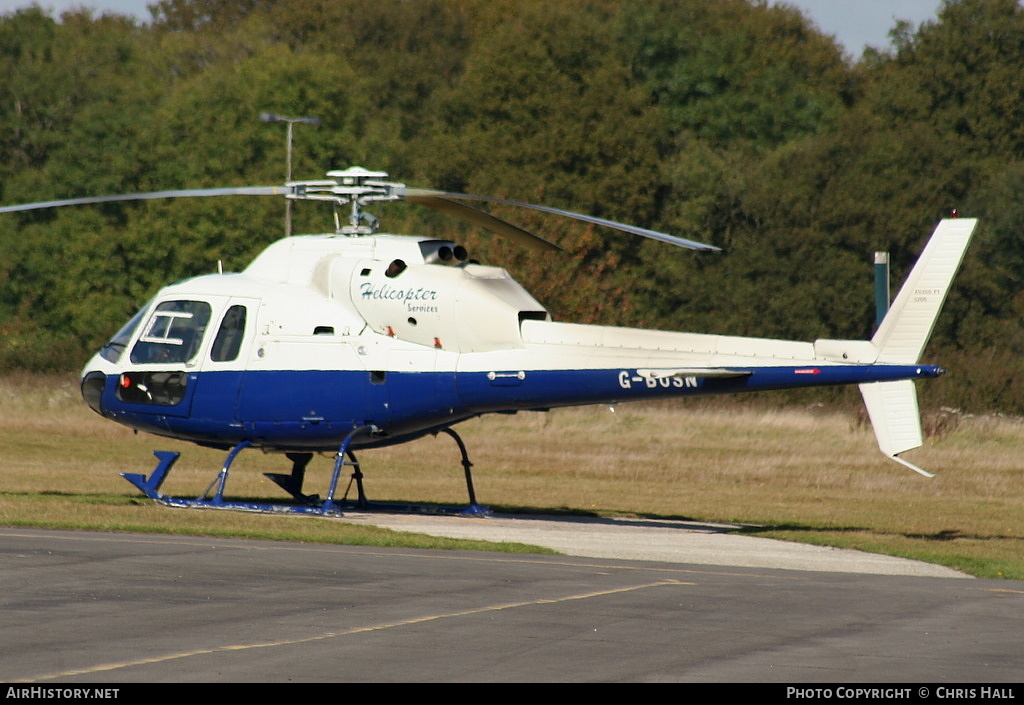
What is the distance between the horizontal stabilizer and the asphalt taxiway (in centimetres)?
174

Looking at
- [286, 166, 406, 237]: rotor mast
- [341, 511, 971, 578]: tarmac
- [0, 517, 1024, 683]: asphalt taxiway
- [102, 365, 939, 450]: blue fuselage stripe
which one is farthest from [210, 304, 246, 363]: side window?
[0, 517, 1024, 683]: asphalt taxiway

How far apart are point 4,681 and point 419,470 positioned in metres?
20.8

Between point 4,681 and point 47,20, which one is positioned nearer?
point 4,681

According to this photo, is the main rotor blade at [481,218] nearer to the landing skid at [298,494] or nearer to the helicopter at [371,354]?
the helicopter at [371,354]

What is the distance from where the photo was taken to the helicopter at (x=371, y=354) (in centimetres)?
1781

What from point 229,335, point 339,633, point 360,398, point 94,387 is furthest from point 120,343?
point 339,633

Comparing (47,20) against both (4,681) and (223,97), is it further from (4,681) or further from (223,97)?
(4,681)

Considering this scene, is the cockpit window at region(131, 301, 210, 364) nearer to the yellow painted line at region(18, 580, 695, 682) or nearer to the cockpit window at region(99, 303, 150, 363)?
the cockpit window at region(99, 303, 150, 363)

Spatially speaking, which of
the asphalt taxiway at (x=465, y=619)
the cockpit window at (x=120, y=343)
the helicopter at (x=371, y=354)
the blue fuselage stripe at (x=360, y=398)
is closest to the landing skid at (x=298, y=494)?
the helicopter at (x=371, y=354)

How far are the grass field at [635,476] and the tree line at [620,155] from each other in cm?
1224

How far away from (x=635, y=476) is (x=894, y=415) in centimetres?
1253

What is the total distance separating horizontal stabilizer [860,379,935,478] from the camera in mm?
16539

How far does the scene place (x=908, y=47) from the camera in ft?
219

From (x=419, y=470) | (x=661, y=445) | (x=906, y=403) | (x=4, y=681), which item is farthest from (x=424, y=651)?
(x=661, y=445)
